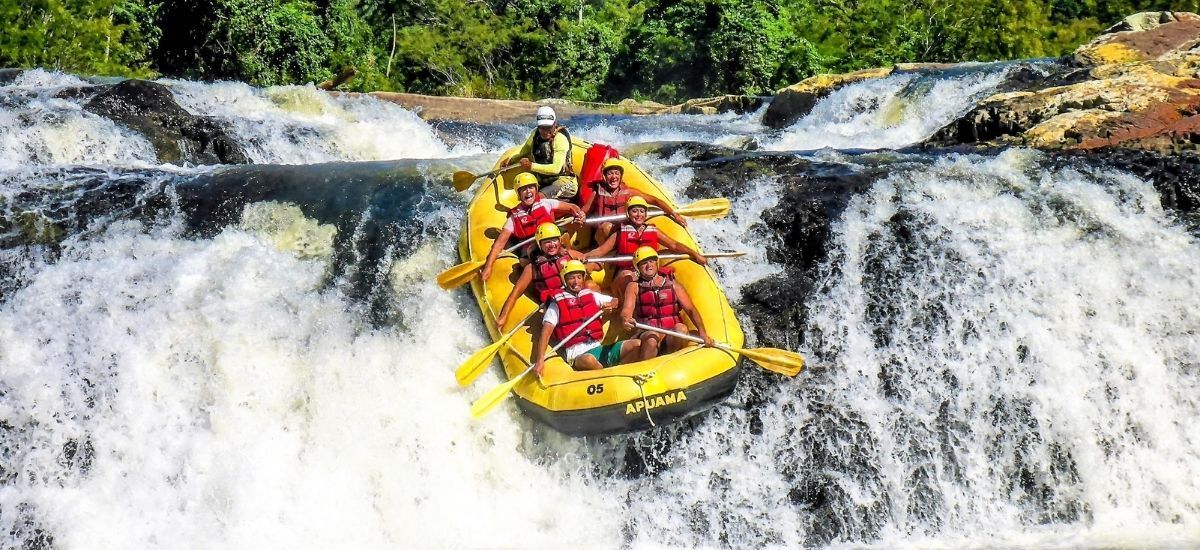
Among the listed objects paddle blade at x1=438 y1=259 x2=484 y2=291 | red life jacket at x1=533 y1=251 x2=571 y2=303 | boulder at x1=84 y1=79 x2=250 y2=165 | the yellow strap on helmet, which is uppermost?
the yellow strap on helmet

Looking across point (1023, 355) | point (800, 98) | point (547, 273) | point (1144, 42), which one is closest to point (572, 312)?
point (547, 273)

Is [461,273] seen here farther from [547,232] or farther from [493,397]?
[493,397]

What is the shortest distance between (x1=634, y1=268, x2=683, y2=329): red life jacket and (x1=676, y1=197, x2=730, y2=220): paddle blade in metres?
1.30

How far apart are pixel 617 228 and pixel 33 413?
373cm

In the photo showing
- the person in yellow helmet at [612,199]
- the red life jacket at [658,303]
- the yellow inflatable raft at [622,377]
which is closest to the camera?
the yellow inflatable raft at [622,377]

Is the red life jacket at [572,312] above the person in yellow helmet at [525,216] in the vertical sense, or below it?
below

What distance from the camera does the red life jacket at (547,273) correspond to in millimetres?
6539

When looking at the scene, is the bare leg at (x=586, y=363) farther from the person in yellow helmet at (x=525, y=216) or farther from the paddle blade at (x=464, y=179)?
the paddle blade at (x=464, y=179)

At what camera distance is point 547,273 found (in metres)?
6.55

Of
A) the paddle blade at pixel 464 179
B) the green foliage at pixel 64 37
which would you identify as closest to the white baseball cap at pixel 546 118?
the paddle blade at pixel 464 179

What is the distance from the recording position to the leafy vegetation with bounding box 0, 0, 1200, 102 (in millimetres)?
21484

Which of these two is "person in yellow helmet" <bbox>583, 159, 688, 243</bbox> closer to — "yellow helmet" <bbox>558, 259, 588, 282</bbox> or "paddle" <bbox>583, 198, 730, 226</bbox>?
"paddle" <bbox>583, 198, 730, 226</bbox>

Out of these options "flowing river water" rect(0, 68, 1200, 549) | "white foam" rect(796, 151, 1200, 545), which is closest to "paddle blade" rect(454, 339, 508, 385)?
"flowing river water" rect(0, 68, 1200, 549)

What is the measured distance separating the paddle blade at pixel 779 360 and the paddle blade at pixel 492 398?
1396mm
